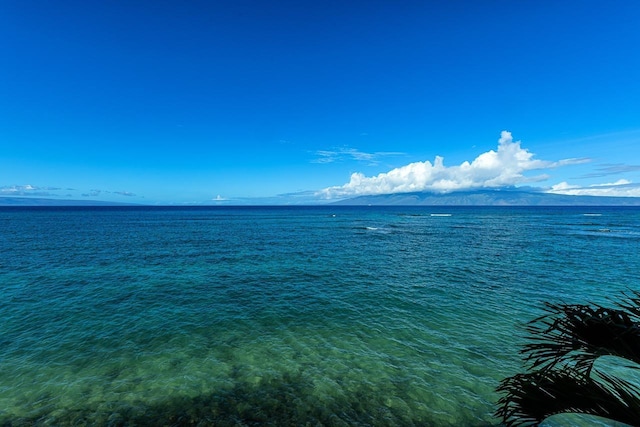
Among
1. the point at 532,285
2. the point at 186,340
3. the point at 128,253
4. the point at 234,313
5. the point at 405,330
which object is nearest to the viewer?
the point at 186,340

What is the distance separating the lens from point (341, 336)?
19875 mm

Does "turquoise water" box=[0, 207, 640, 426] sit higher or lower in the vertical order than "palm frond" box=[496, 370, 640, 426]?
lower

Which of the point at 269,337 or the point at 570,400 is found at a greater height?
the point at 570,400

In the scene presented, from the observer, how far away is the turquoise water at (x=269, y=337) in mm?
13164

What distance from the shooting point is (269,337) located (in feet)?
64.5

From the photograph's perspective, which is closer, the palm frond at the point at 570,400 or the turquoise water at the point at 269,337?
the palm frond at the point at 570,400

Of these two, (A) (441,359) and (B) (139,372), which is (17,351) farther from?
(A) (441,359)

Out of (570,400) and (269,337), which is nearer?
(570,400)

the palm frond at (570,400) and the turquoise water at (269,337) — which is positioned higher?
the palm frond at (570,400)

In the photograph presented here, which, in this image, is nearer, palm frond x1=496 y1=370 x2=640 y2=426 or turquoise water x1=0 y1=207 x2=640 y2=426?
palm frond x1=496 y1=370 x2=640 y2=426

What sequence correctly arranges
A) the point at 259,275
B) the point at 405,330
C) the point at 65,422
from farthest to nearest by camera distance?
1. the point at 259,275
2. the point at 405,330
3. the point at 65,422

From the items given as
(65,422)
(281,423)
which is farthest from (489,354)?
(65,422)

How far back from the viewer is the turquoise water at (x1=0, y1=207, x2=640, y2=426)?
43.2ft

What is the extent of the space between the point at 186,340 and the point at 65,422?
7267mm
